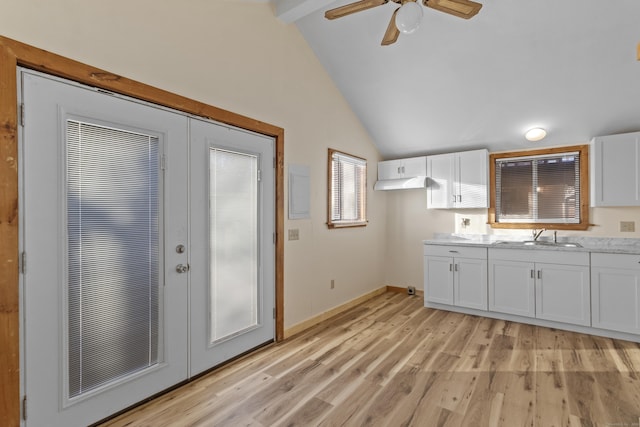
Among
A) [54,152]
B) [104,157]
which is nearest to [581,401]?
[104,157]

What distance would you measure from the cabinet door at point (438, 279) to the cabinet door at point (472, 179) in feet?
2.84


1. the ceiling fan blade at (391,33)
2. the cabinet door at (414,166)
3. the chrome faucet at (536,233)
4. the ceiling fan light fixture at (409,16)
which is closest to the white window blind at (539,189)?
the chrome faucet at (536,233)

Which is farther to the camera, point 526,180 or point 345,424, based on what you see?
point 526,180

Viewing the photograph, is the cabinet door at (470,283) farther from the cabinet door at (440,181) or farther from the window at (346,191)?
the window at (346,191)

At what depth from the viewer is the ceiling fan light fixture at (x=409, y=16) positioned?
76.8 inches

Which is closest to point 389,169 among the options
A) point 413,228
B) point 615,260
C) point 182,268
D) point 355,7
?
point 413,228

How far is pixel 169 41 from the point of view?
227 cm

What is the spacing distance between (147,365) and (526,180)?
478 centimetres

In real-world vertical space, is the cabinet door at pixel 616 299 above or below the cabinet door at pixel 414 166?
below

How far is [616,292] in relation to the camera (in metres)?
3.22

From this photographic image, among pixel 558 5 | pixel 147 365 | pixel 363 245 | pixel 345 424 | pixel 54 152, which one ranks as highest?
pixel 558 5

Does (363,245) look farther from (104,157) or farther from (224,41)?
(104,157)

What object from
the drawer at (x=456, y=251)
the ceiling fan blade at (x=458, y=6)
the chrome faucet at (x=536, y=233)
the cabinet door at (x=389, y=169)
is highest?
the ceiling fan blade at (x=458, y=6)

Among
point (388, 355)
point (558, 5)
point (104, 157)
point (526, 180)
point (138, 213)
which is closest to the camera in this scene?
point (104, 157)
